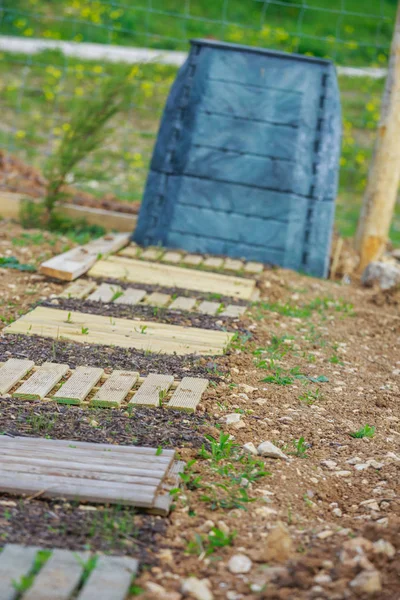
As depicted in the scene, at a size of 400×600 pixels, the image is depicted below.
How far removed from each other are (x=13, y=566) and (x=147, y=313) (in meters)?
2.95

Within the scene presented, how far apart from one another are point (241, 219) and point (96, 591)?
16.1 feet

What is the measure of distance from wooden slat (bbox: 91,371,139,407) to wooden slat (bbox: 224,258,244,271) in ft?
8.71

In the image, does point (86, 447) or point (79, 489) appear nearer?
point (79, 489)

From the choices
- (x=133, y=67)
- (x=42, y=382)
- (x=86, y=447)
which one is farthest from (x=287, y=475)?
(x=133, y=67)

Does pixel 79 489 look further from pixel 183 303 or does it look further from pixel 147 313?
pixel 183 303

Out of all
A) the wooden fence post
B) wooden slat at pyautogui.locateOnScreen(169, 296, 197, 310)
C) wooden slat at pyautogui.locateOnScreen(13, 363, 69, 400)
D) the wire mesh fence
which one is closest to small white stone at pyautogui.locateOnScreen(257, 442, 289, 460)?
wooden slat at pyautogui.locateOnScreen(13, 363, 69, 400)

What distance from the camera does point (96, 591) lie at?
2266 mm

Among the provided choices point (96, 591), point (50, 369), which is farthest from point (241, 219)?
point (96, 591)

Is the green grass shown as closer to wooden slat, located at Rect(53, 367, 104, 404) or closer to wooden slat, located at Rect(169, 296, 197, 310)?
wooden slat, located at Rect(169, 296, 197, 310)

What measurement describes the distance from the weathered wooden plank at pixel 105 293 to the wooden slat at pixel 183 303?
382mm

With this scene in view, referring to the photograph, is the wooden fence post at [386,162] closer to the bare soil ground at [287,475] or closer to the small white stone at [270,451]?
the bare soil ground at [287,475]

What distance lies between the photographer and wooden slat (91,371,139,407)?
3.66 m

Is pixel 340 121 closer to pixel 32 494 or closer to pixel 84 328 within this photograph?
pixel 84 328

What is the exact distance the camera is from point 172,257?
6.71 m
